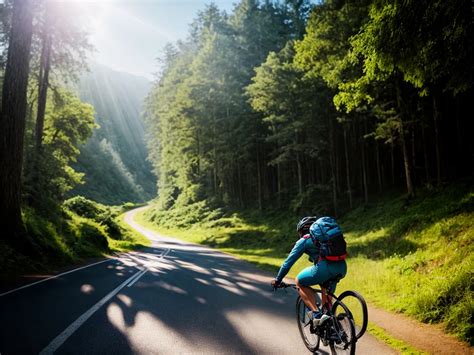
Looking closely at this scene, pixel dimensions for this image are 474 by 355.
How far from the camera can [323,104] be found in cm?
2433

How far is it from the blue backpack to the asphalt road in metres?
1.43

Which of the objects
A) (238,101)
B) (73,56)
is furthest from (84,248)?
(238,101)

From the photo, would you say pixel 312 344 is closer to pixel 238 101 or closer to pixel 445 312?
pixel 445 312

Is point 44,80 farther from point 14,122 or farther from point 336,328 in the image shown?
point 336,328

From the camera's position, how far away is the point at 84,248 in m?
17.1

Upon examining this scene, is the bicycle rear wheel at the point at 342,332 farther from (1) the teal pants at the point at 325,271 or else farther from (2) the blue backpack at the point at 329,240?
(2) the blue backpack at the point at 329,240

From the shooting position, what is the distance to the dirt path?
5.21 m

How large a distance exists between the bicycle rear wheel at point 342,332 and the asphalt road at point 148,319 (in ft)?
1.25

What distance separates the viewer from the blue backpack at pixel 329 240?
4.56 meters

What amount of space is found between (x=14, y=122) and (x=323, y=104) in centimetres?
1878

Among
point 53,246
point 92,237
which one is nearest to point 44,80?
point 92,237

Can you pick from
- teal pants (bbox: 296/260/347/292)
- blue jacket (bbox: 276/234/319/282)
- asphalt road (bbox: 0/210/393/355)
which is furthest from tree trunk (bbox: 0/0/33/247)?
teal pants (bbox: 296/260/347/292)

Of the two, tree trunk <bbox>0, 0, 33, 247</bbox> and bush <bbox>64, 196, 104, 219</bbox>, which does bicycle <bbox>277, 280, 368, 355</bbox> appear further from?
bush <bbox>64, 196, 104, 219</bbox>

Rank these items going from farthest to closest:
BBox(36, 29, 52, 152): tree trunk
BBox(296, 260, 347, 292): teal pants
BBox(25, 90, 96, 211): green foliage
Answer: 1. BBox(36, 29, 52, 152): tree trunk
2. BBox(25, 90, 96, 211): green foliage
3. BBox(296, 260, 347, 292): teal pants
